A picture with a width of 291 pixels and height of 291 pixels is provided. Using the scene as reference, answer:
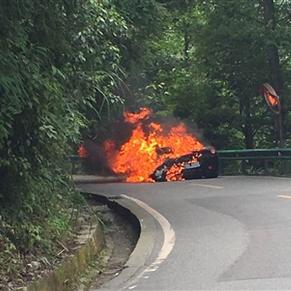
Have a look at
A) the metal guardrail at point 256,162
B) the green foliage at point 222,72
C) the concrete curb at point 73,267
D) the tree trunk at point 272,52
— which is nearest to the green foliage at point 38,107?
the concrete curb at point 73,267

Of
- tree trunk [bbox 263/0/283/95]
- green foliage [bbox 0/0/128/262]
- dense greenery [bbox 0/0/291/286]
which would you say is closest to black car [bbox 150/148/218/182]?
tree trunk [bbox 263/0/283/95]

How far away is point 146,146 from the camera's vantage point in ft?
96.8

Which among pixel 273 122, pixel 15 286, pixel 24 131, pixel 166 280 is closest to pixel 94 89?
pixel 24 131

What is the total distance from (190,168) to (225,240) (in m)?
14.0

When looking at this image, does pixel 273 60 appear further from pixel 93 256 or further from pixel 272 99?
pixel 93 256

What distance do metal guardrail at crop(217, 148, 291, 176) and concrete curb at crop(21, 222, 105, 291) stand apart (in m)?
13.7

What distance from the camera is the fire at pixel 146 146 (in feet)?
91.2

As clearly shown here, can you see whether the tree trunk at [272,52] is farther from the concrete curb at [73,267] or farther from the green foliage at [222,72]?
the concrete curb at [73,267]

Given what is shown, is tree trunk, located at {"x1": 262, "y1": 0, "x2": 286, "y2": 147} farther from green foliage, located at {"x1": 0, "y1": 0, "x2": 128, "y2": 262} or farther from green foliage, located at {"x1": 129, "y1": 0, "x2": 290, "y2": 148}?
green foliage, located at {"x1": 0, "y1": 0, "x2": 128, "y2": 262}

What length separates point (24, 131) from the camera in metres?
7.98

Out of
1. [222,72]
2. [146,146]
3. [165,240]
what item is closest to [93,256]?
[165,240]

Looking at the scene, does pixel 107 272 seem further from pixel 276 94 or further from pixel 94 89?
pixel 276 94

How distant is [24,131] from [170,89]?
23.0m

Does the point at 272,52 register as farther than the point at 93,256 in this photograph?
Yes
